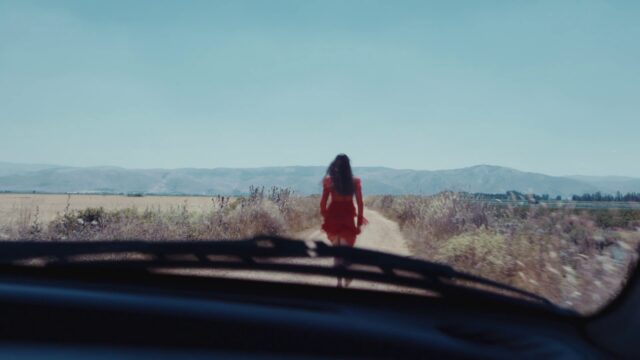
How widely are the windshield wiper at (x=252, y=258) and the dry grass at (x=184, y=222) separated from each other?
3.97 metres

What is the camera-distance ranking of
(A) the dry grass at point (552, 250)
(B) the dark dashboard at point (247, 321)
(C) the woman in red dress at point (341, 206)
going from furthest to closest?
(C) the woman in red dress at point (341, 206) → (A) the dry grass at point (552, 250) → (B) the dark dashboard at point (247, 321)

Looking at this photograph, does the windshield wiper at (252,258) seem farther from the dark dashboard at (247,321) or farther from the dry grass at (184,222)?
the dry grass at (184,222)

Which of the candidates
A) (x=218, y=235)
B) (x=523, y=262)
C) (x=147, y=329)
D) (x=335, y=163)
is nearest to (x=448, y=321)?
(x=147, y=329)

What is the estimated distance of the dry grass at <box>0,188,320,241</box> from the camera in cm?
823

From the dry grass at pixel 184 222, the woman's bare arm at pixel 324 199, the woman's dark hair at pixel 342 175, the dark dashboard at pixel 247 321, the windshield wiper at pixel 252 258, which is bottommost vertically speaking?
the dry grass at pixel 184 222

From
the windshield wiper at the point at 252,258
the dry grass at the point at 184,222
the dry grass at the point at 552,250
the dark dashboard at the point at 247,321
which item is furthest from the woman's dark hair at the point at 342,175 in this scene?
the dark dashboard at the point at 247,321

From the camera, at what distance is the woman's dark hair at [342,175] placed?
568cm

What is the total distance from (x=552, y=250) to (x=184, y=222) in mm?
6613

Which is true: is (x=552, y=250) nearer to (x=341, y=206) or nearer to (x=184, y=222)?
(x=341, y=206)

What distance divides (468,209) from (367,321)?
917 cm

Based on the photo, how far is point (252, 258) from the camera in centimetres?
327

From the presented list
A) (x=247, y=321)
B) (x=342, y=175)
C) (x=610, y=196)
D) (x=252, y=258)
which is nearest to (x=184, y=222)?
(x=342, y=175)

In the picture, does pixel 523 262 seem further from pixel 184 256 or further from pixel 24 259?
pixel 24 259

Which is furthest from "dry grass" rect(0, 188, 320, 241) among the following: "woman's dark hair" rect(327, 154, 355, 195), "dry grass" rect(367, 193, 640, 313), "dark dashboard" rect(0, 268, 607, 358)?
"dark dashboard" rect(0, 268, 607, 358)
